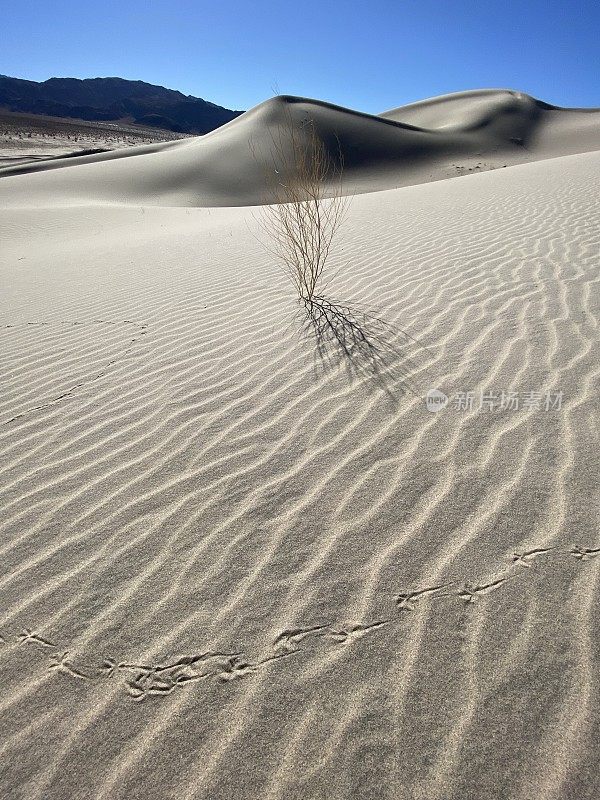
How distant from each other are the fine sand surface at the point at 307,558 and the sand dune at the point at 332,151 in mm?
17869

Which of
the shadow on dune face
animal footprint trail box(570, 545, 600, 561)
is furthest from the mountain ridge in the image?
animal footprint trail box(570, 545, 600, 561)

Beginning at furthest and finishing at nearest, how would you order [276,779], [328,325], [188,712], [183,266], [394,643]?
[183,266] → [328,325] → [394,643] → [188,712] → [276,779]

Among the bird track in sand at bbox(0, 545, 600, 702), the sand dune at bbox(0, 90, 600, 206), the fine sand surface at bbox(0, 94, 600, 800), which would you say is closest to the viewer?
the fine sand surface at bbox(0, 94, 600, 800)

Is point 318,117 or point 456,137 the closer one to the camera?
point 318,117

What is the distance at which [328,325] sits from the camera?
4.10 metres

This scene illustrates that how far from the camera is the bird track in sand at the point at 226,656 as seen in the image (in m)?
1.57

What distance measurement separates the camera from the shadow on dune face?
10.5 ft

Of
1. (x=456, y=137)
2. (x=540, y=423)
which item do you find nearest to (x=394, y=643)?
(x=540, y=423)

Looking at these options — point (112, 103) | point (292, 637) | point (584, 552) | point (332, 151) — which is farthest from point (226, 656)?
point (112, 103)

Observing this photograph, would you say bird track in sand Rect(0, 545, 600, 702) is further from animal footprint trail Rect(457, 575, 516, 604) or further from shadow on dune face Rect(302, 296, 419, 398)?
shadow on dune face Rect(302, 296, 419, 398)

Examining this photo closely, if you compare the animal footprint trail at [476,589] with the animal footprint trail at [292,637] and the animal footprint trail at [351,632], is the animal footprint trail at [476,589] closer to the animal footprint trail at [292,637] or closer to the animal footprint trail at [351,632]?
the animal footprint trail at [351,632]

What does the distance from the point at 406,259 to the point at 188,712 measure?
5326 mm

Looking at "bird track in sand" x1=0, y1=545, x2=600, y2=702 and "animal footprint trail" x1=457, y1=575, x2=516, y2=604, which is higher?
"animal footprint trail" x1=457, y1=575, x2=516, y2=604

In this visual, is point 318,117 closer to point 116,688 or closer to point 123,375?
point 123,375
